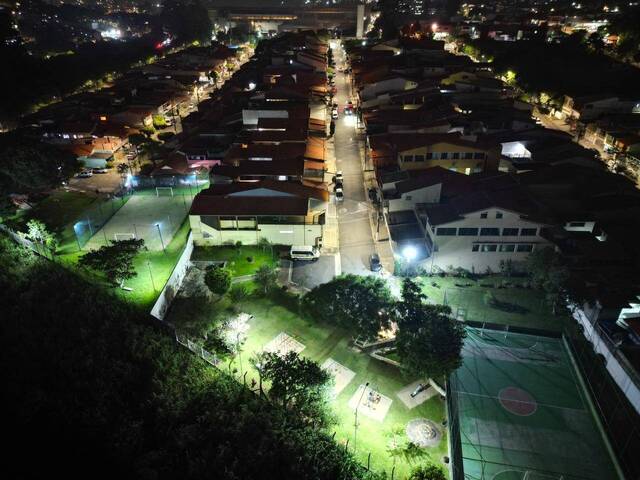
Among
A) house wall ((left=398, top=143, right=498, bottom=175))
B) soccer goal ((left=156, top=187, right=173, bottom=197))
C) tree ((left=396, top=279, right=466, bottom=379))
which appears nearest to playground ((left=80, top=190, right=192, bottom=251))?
soccer goal ((left=156, top=187, right=173, bottom=197))

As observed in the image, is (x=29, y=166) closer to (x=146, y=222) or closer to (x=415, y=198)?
(x=146, y=222)

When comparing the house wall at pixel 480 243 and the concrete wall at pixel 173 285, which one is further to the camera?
the house wall at pixel 480 243

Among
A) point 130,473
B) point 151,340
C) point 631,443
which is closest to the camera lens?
point 130,473

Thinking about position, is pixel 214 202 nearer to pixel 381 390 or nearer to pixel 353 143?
pixel 381 390

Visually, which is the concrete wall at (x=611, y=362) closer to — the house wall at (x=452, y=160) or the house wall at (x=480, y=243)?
the house wall at (x=480, y=243)

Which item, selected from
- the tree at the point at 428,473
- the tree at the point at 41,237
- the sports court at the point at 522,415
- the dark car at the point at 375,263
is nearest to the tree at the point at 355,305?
the sports court at the point at 522,415

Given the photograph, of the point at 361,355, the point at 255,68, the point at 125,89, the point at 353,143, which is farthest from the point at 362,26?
the point at 361,355
